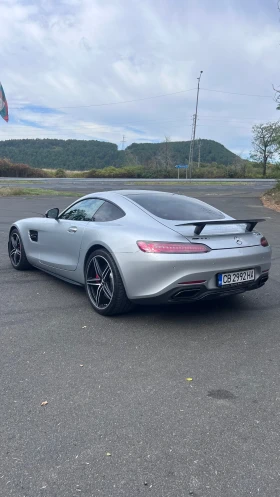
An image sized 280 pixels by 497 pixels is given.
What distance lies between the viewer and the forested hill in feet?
280

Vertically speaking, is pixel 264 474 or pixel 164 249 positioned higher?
pixel 164 249

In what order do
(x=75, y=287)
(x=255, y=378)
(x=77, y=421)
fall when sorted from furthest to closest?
(x=75, y=287)
(x=255, y=378)
(x=77, y=421)

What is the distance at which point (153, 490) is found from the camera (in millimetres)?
1939

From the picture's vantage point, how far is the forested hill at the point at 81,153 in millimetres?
85375

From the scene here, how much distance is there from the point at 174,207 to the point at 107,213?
75 cm

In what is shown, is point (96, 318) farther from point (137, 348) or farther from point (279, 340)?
point (279, 340)

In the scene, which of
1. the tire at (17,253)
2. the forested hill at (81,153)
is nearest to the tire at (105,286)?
the tire at (17,253)

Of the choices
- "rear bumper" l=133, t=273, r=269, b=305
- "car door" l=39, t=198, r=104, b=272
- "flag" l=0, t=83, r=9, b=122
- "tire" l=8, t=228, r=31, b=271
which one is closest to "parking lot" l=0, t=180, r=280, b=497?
"rear bumper" l=133, t=273, r=269, b=305

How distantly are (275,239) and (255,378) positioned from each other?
7.23m

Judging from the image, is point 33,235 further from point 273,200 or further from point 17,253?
point 273,200

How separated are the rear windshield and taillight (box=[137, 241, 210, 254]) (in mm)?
535

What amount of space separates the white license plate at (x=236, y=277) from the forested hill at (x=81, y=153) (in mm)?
78804

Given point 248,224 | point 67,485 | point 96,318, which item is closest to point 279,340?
point 248,224

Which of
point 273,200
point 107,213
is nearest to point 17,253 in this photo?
point 107,213
